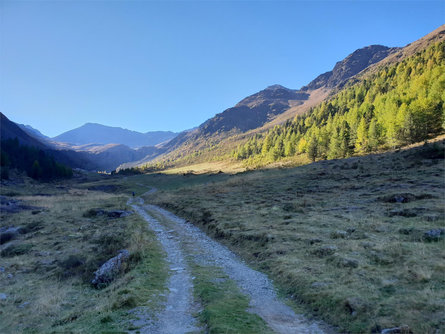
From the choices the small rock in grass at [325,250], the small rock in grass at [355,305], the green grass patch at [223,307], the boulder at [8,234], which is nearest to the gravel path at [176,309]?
the green grass patch at [223,307]

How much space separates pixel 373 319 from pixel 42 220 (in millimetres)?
38752

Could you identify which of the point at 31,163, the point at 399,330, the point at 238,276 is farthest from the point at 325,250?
the point at 31,163

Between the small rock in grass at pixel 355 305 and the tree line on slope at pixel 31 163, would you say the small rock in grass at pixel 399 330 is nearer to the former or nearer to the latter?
the small rock in grass at pixel 355 305

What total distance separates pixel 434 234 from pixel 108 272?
19.8 meters

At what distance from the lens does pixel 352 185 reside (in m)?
37.4

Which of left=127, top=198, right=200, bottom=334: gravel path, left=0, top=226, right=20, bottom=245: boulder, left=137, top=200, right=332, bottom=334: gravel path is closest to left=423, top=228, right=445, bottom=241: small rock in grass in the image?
left=137, top=200, right=332, bottom=334: gravel path

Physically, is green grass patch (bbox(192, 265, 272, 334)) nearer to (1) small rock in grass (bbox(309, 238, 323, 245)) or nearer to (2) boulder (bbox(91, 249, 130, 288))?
(2) boulder (bbox(91, 249, 130, 288))

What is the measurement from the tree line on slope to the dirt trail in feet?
390

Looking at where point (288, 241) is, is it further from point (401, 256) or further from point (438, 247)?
point (438, 247)

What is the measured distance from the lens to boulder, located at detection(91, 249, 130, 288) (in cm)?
1337

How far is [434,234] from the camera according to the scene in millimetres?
14391

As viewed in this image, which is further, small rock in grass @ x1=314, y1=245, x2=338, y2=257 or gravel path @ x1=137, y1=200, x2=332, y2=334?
small rock in grass @ x1=314, y1=245, x2=338, y2=257

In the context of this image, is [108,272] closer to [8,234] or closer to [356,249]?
[356,249]

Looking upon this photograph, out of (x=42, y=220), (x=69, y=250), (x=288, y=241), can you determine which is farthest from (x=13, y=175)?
(x=288, y=241)
